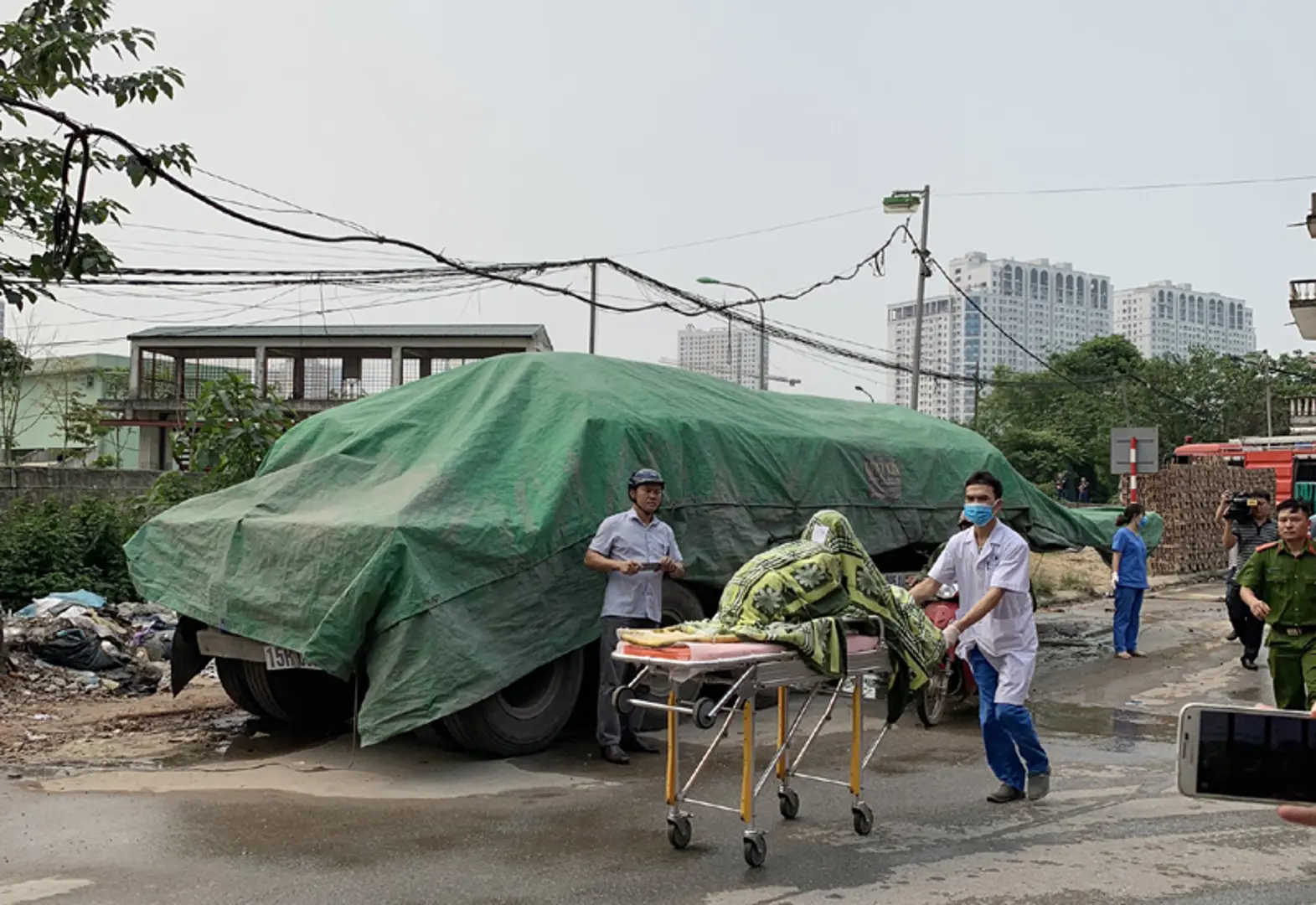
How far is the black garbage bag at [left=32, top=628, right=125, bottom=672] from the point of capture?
432 inches

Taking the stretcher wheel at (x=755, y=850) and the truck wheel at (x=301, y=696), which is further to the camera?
the truck wheel at (x=301, y=696)

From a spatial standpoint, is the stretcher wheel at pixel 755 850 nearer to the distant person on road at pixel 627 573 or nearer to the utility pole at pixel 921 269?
the distant person on road at pixel 627 573

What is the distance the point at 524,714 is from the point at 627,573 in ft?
3.70

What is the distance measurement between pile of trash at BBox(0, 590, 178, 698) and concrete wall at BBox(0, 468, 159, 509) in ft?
18.7

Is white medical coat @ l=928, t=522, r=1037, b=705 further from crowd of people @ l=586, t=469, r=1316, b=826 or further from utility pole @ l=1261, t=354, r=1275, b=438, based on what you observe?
utility pole @ l=1261, t=354, r=1275, b=438

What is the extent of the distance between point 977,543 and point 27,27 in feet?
20.9

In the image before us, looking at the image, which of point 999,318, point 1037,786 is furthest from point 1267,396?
point 1037,786

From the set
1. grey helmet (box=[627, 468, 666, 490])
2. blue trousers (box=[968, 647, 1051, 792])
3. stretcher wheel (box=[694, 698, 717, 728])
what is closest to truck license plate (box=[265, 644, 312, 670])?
grey helmet (box=[627, 468, 666, 490])

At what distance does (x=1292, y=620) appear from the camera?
7.39 meters

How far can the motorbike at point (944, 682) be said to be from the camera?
31.2 ft

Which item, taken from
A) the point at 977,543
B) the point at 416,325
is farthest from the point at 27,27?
the point at 416,325

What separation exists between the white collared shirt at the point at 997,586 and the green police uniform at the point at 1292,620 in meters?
1.49

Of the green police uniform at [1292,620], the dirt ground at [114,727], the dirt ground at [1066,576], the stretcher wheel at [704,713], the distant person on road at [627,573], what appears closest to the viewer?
the stretcher wheel at [704,713]

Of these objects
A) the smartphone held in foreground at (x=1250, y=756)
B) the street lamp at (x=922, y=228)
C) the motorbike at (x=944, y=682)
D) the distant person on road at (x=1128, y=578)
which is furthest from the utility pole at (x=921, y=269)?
the smartphone held in foreground at (x=1250, y=756)
